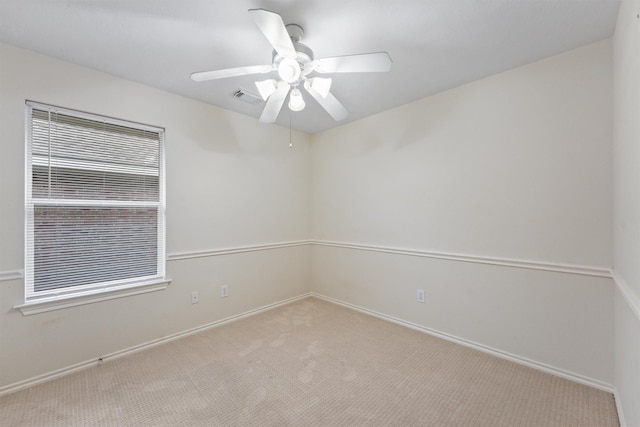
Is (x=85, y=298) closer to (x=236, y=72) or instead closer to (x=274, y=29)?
(x=236, y=72)

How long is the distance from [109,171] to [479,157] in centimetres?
319

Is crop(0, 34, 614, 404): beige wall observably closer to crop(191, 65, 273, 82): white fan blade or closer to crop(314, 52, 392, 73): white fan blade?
crop(191, 65, 273, 82): white fan blade

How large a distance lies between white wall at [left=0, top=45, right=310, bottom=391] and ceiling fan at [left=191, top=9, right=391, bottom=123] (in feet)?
3.70

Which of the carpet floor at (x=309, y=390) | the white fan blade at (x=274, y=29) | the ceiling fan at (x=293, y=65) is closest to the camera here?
the white fan blade at (x=274, y=29)

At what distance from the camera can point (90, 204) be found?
6.97ft

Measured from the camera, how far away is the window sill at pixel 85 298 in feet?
6.09

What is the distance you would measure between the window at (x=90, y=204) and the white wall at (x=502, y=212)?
2.22 metres

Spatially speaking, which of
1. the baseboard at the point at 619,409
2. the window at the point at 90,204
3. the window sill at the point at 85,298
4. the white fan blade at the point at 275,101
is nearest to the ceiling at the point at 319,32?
the white fan blade at the point at 275,101

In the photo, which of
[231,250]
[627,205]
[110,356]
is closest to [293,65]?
[627,205]

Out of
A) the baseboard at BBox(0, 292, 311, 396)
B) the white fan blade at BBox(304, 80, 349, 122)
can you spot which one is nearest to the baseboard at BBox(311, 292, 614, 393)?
the baseboard at BBox(0, 292, 311, 396)

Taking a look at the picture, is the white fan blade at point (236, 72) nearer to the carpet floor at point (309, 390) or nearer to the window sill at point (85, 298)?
the window sill at point (85, 298)

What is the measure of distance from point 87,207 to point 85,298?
28.4 inches

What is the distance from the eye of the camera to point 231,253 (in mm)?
2957

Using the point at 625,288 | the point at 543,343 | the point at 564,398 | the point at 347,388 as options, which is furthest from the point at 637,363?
the point at 347,388
